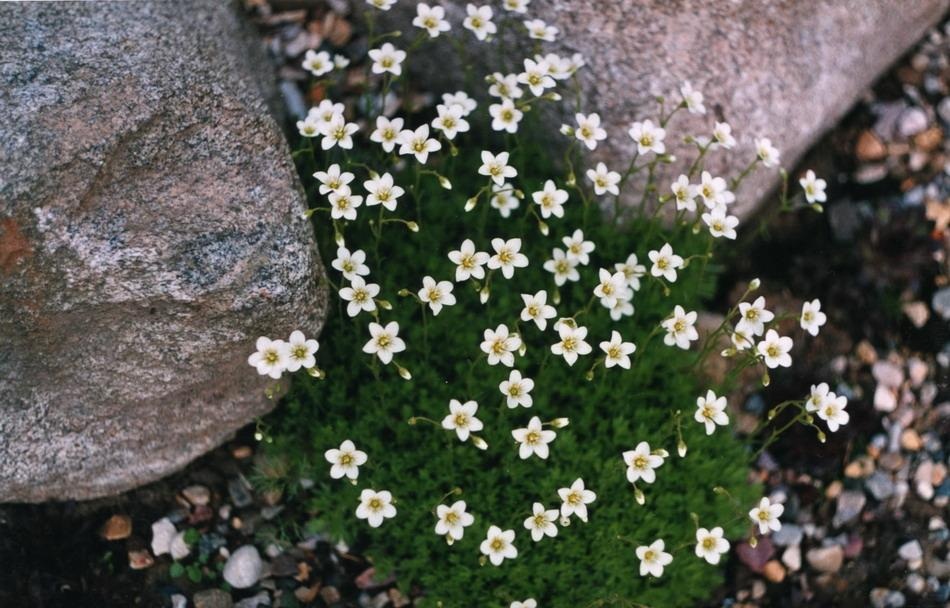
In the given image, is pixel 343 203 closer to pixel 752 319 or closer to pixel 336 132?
pixel 336 132

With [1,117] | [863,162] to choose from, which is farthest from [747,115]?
[1,117]

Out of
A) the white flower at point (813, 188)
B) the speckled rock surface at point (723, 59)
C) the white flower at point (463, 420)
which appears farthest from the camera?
the speckled rock surface at point (723, 59)

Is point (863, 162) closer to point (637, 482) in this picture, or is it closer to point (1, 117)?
point (637, 482)

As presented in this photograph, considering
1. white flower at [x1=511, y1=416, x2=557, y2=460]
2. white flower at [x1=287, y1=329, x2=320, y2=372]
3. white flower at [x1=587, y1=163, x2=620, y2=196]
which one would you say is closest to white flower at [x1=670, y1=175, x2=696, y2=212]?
white flower at [x1=587, y1=163, x2=620, y2=196]

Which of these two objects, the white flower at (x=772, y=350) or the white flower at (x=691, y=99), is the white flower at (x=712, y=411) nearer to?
the white flower at (x=772, y=350)

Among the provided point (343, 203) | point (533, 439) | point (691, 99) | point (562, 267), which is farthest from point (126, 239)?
point (691, 99)

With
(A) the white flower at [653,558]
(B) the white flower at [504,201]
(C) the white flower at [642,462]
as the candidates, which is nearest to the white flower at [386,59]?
(B) the white flower at [504,201]
